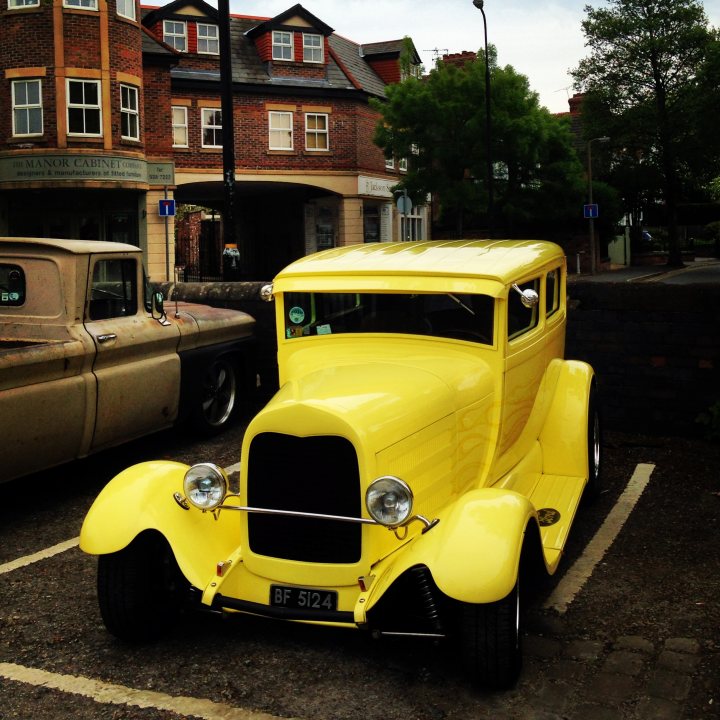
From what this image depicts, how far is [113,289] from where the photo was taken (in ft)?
24.9

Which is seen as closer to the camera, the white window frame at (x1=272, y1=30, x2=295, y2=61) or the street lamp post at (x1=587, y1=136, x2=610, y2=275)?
the white window frame at (x1=272, y1=30, x2=295, y2=61)

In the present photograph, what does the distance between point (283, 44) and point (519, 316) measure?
110ft

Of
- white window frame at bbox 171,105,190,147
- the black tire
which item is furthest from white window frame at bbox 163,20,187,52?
the black tire

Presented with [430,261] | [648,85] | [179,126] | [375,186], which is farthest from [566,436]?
[648,85]

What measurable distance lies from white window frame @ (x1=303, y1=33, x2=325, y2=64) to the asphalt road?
34.0 meters

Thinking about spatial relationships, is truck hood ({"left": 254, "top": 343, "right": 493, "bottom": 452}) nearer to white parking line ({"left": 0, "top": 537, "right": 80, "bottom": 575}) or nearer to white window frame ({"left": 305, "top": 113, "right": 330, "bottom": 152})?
white parking line ({"left": 0, "top": 537, "right": 80, "bottom": 575})

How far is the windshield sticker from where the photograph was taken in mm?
5570

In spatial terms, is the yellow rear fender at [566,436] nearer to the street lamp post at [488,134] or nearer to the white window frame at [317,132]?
the street lamp post at [488,134]

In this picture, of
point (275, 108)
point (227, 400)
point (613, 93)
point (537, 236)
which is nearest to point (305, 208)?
point (275, 108)

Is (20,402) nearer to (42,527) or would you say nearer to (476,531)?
(42,527)

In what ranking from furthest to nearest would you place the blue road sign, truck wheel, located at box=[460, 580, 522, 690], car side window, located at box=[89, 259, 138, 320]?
the blue road sign
car side window, located at box=[89, 259, 138, 320]
truck wheel, located at box=[460, 580, 522, 690]

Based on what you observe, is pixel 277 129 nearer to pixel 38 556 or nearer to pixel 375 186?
pixel 375 186

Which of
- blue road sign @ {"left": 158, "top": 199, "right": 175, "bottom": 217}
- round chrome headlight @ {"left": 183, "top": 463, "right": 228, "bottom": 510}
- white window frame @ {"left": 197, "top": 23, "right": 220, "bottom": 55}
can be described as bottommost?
round chrome headlight @ {"left": 183, "top": 463, "right": 228, "bottom": 510}

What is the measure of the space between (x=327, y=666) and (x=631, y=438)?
5112 millimetres
